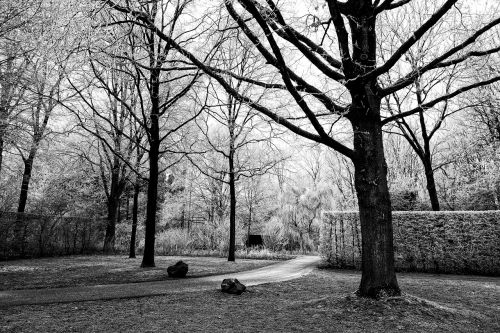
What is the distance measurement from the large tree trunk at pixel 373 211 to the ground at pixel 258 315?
313 millimetres

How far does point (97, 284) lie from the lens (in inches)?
306

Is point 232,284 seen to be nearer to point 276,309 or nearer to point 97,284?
point 276,309

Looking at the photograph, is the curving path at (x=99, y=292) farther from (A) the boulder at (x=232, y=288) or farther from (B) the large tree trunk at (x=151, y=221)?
(B) the large tree trunk at (x=151, y=221)

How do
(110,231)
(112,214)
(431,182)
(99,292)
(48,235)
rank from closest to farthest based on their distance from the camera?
(99,292) < (431,182) < (48,235) < (110,231) < (112,214)

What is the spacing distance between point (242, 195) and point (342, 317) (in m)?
26.7

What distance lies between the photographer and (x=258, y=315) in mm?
4938

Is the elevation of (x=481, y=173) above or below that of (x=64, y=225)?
above

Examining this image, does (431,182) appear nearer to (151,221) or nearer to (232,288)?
(232,288)

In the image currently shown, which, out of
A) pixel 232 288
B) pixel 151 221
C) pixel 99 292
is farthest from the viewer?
pixel 151 221

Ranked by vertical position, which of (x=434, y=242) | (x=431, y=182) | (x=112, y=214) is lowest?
(x=434, y=242)

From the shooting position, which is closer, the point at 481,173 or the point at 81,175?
the point at 481,173

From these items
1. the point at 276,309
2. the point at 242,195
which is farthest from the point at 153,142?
the point at 242,195

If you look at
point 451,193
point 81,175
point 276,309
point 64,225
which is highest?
point 81,175

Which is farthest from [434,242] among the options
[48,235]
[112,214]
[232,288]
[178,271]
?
[112,214]
